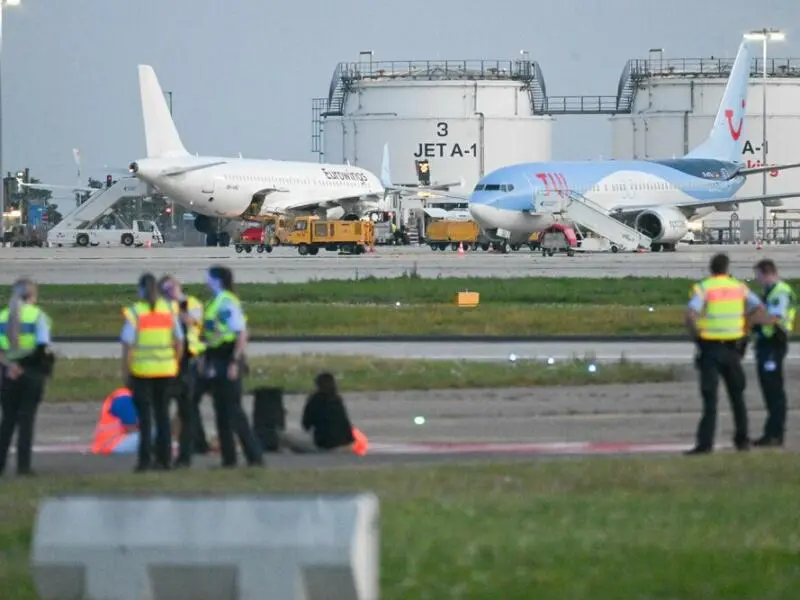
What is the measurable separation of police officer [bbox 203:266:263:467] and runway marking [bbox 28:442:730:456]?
1524 millimetres

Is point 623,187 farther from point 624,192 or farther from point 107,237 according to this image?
point 107,237

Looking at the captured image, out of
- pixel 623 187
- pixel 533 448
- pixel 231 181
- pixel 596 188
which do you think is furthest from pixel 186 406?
pixel 231 181

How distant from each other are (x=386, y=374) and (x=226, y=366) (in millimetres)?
7287

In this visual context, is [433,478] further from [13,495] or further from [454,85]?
[454,85]

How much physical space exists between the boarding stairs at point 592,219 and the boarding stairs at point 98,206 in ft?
112

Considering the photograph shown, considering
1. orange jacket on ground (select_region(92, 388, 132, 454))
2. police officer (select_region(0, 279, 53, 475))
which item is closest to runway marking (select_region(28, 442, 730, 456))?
orange jacket on ground (select_region(92, 388, 132, 454))

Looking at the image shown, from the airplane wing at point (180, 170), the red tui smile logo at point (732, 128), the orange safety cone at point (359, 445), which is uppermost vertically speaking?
the red tui smile logo at point (732, 128)

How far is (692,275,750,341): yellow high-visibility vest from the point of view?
1577cm

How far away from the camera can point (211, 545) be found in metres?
7.40

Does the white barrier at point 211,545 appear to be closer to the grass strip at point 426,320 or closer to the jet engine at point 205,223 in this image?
the grass strip at point 426,320

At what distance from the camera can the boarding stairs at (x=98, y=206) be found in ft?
324

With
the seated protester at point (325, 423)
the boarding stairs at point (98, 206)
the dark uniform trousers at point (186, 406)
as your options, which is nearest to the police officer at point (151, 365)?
the dark uniform trousers at point (186, 406)

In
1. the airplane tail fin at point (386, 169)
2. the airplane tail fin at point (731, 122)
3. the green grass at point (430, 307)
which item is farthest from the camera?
the airplane tail fin at point (386, 169)

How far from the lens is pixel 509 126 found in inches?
4033
